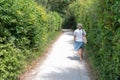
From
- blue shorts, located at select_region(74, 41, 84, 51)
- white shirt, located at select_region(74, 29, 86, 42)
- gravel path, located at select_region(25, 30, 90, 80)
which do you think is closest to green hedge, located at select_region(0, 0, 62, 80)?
gravel path, located at select_region(25, 30, 90, 80)

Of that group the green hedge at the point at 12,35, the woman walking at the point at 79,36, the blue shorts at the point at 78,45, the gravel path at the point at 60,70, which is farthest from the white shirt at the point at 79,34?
the green hedge at the point at 12,35

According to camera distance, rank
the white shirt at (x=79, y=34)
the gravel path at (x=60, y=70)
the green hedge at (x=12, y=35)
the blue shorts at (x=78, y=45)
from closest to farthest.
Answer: the green hedge at (x=12, y=35) < the gravel path at (x=60, y=70) < the white shirt at (x=79, y=34) < the blue shorts at (x=78, y=45)

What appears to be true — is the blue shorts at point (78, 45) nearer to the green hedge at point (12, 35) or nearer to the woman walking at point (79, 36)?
the woman walking at point (79, 36)

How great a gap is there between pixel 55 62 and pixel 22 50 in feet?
12.6

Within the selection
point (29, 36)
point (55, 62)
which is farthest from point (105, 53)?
point (55, 62)

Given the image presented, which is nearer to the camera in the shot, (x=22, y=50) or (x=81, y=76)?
(x=22, y=50)

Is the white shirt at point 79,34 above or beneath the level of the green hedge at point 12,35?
beneath

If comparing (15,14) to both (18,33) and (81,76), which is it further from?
(81,76)

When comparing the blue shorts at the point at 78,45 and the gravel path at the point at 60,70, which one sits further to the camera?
the blue shorts at the point at 78,45

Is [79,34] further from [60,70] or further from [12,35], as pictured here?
[12,35]

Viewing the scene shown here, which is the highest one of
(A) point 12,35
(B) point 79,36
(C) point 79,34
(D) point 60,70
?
(A) point 12,35

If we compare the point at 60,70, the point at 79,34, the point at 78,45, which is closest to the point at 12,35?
the point at 60,70

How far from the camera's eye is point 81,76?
33.6 feet

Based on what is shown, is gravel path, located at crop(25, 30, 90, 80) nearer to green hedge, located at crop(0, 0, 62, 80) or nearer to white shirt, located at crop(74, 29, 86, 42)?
white shirt, located at crop(74, 29, 86, 42)
